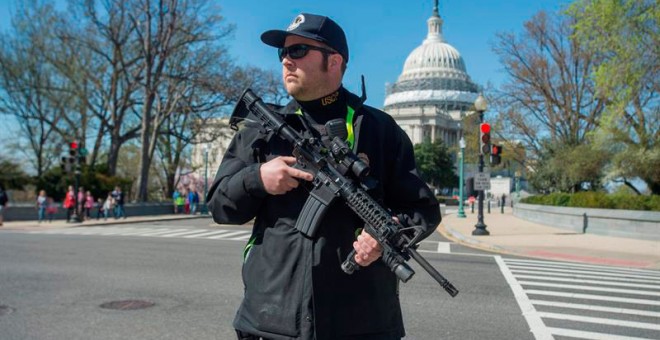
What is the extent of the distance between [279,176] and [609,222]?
19682mm

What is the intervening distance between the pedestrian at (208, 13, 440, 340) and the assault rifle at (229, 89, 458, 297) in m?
0.05

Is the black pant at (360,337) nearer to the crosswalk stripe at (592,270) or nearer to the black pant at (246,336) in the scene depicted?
the black pant at (246,336)

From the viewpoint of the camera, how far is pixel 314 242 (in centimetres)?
253

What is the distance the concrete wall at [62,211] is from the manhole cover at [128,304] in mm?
21706

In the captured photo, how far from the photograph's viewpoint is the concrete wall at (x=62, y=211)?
26.1 m

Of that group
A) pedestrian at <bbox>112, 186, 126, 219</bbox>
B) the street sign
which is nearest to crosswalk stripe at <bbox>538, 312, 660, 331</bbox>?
the street sign

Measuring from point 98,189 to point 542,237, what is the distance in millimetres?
24320

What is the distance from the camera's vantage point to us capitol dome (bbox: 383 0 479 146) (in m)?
125

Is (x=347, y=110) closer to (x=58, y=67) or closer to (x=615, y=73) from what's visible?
(x=615, y=73)

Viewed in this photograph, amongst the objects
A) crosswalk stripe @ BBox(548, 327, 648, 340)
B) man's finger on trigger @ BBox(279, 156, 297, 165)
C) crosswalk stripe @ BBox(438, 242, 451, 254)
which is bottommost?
crosswalk stripe @ BBox(548, 327, 648, 340)

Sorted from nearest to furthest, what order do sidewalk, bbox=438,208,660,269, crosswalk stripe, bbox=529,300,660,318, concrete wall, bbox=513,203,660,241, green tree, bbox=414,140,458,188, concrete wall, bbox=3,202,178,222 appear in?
crosswalk stripe, bbox=529,300,660,318 < sidewalk, bbox=438,208,660,269 < concrete wall, bbox=513,203,660,241 < concrete wall, bbox=3,202,178,222 < green tree, bbox=414,140,458,188

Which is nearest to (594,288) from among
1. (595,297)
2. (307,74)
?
(595,297)

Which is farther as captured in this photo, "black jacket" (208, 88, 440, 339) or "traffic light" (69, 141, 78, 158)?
"traffic light" (69, 141, 78, 158)

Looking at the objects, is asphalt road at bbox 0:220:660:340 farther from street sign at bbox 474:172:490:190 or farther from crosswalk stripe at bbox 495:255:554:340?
street sign at bbox 474:172:490:190
